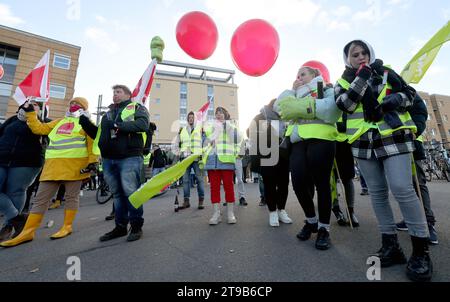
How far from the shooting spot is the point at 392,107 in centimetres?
158

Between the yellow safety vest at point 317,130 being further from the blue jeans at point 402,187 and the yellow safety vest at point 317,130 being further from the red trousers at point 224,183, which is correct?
the red trousers at point 224,183

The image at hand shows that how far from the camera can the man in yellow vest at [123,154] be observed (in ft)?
8.80

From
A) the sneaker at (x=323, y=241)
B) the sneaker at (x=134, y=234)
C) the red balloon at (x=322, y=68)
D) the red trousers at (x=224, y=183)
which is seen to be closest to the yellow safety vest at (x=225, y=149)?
the red trousers at (x=224, y=183)

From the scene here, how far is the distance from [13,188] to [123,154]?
1.60 metres

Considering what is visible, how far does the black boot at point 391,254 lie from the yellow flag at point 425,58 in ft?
4.27

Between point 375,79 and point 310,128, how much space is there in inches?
24.7

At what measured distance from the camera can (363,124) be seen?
1737 millimetres

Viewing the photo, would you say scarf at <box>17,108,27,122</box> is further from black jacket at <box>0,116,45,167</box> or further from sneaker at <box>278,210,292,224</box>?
sneaker at <box>278,210,292,224</box>

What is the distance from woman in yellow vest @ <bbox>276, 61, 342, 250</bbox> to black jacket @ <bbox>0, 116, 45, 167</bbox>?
128 inches

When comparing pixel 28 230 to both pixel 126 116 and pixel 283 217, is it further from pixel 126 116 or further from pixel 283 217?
pixel 283 217

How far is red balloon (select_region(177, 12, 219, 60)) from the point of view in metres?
4.13

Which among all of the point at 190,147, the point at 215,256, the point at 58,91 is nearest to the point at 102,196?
the point at 190,147
